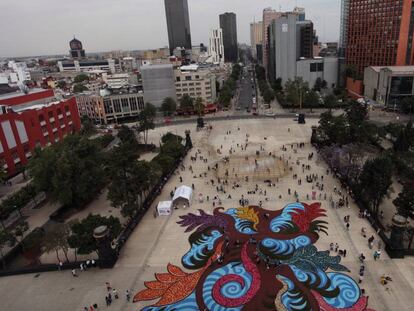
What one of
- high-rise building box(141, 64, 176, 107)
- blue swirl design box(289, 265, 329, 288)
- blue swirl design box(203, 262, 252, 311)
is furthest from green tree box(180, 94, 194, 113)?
blue swirl design box(289, 265, 329, 288)

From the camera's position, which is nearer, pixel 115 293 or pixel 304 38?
pixel 115 293

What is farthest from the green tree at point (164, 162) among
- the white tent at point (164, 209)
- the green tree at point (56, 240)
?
the green tree at point (56, 240)

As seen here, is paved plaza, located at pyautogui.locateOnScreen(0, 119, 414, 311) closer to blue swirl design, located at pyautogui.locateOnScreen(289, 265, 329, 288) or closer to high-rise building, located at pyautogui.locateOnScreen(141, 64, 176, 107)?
blue swirl design, located at pyautogui.locateOnScreen(289, 265, 329, 288)

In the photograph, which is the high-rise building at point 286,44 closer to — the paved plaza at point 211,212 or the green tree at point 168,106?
A: the green tree at point 168,106

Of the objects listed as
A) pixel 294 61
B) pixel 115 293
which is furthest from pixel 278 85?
pixel 115 293

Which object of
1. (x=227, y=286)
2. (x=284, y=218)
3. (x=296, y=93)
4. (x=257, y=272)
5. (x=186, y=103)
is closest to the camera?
(x=227, y=286)

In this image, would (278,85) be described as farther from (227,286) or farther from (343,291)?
(227,286)
